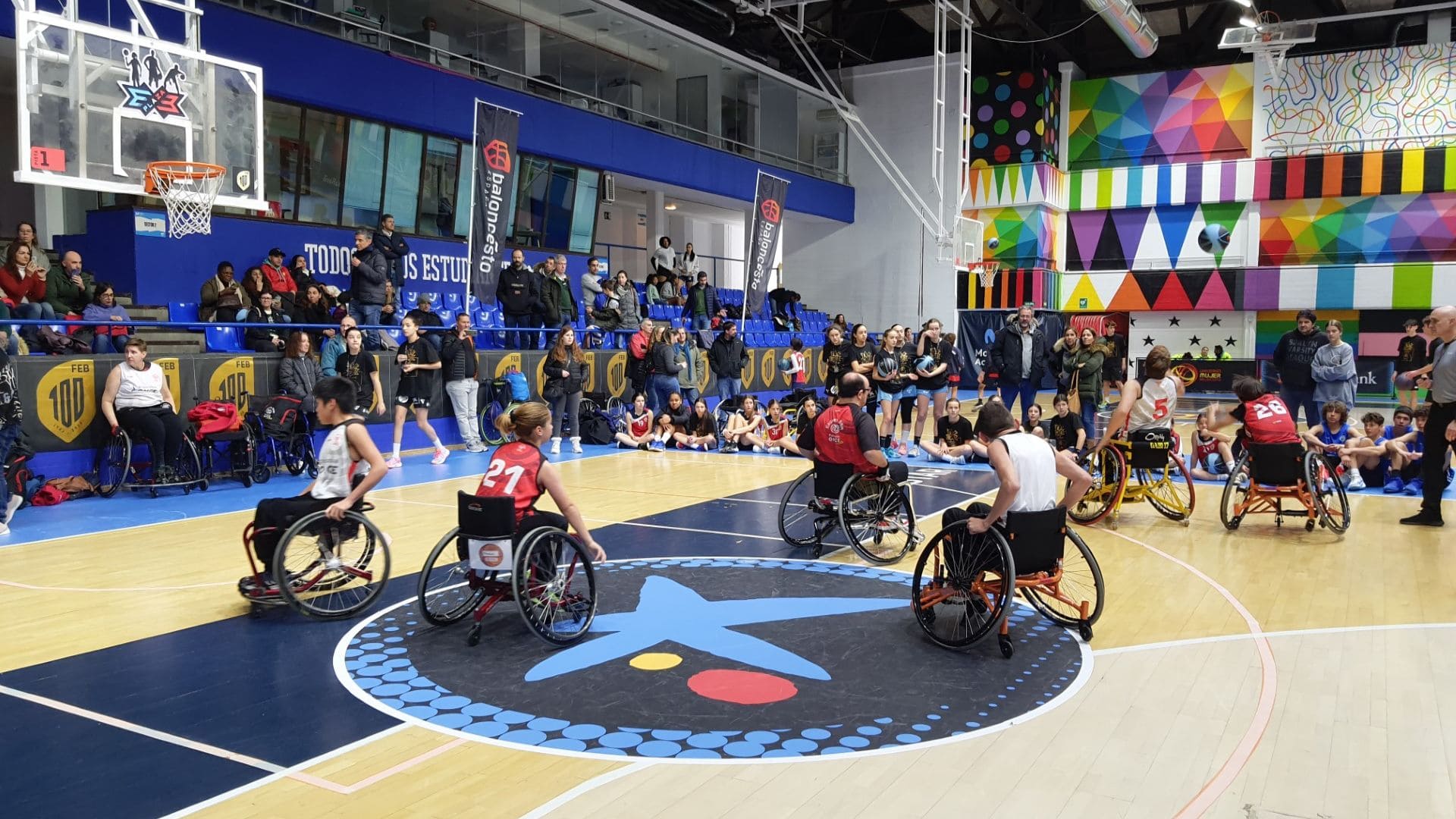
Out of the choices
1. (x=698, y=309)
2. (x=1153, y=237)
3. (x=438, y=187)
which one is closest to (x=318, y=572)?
(x=438, y=187)

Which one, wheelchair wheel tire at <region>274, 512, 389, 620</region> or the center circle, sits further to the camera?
wheelchair wheel tire at <region>274, 512, 389, 620</region>

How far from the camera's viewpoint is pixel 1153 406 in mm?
8695

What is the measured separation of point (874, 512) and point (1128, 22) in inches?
617

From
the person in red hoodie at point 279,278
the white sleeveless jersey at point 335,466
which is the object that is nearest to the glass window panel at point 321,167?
the person in red hoodie at point 279,278

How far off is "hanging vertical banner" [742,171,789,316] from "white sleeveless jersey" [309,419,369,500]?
41.0ft

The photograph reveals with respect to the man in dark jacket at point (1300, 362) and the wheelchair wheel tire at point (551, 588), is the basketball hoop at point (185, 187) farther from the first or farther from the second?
the man in dark jacket at point (1300, 362)

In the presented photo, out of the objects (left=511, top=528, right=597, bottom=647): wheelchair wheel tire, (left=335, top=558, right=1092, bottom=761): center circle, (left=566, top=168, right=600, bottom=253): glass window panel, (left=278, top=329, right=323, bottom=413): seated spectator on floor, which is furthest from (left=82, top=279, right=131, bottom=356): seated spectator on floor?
(left=566, top=168, right=600, bottom=253): glass window panel

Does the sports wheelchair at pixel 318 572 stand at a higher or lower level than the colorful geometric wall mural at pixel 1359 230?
lower

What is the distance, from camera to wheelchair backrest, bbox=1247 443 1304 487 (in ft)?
27.2

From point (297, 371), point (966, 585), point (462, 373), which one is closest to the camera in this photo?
point (966, 585)

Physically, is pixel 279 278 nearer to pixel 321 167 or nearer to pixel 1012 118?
pixel 321 167

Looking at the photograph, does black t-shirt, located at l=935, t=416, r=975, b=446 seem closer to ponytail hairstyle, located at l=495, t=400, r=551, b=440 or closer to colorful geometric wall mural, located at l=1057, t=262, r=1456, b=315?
ponytail hairstyle, located at l=495, t=400, r=551, b=440

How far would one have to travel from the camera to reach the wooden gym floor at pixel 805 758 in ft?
12.0

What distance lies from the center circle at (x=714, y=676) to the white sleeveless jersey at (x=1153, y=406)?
3.25 metres
